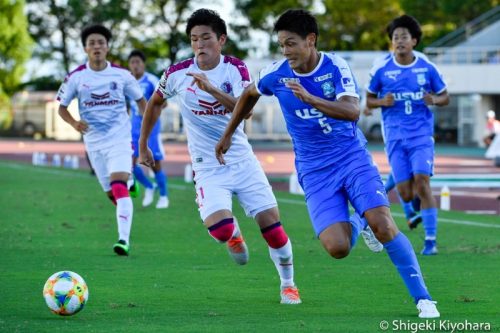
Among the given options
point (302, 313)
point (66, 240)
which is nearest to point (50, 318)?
point (302, 313)

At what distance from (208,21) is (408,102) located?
197 inches

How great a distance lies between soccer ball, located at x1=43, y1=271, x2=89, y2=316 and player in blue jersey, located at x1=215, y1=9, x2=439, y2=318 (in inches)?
75.1

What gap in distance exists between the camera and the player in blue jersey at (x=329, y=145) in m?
8.88

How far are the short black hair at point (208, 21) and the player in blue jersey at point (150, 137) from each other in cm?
1041

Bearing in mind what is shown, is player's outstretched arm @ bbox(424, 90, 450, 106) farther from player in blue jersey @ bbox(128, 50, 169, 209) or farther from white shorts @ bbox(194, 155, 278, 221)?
player in blue jersey @ bbox(128, 50, 169, 209)

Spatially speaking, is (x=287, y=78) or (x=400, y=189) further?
(x=400, y=189)

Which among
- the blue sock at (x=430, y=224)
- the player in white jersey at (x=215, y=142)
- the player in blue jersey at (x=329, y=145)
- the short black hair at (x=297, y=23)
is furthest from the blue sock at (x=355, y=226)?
the blue sock at (x=430, y=224)

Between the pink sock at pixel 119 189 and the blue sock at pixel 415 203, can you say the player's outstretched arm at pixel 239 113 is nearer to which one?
the pink sock at pixel 119 189

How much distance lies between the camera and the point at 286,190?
28.2 meters

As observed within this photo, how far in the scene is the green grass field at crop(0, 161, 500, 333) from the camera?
8.92 metres

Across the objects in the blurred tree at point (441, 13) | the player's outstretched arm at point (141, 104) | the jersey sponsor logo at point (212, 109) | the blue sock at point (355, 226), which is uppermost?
the blurred tree at point (441, 13)

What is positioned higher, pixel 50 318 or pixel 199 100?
pixel 199 100

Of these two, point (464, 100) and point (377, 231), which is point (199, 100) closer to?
point (377, 231)

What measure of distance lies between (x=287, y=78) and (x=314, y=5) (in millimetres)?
74309
